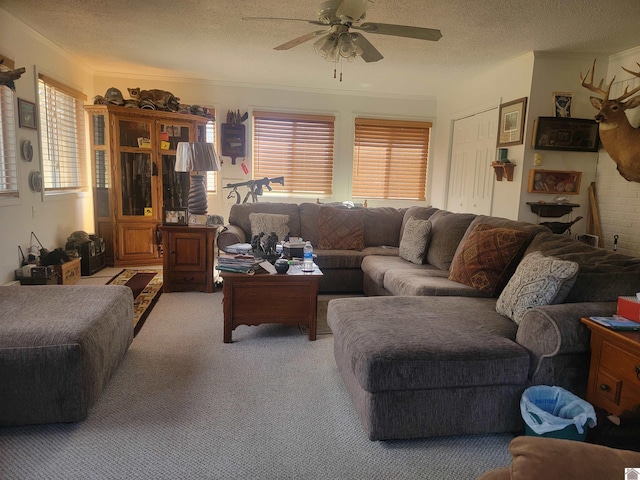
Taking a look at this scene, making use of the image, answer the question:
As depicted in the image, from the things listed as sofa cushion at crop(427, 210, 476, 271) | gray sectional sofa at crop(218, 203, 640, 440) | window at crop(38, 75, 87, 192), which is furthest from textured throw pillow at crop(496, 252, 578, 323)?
window at crop(38, 75, 87, 192)

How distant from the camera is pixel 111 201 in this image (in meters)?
5.02

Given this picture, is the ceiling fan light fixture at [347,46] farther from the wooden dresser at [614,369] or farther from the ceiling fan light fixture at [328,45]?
the wooden dresser at [614,369]

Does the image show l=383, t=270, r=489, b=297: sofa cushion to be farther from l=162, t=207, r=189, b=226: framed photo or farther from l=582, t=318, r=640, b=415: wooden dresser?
l=162, t=207, r=189, b=226: framed photo

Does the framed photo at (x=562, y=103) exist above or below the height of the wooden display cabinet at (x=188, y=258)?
above

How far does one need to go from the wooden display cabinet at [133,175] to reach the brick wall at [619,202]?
472 cm

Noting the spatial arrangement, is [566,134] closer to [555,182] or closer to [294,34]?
[555,182]

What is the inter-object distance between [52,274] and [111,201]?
1.44m

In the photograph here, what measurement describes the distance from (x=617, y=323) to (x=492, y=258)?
1028mm

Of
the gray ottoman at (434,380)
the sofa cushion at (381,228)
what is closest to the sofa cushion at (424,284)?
the gray ottoman at (434,380)

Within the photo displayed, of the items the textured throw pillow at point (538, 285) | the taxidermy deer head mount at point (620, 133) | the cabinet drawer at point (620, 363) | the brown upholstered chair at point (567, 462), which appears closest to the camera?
the brown upholstered chair at point (567, 462)

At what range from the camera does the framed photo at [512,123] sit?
430cm

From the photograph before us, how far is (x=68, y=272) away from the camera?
4.13m

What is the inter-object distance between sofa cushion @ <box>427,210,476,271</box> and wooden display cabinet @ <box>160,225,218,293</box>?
2103 mm

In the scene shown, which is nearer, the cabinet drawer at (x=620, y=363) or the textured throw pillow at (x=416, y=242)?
the cabinet drawer at (x=620, y=363)
